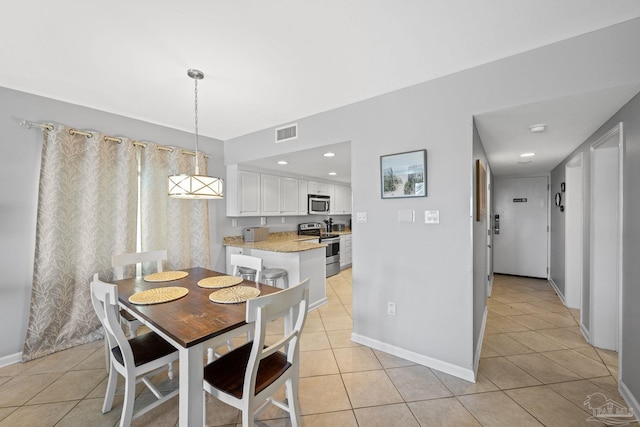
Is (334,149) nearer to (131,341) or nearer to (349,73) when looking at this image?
(349,73)

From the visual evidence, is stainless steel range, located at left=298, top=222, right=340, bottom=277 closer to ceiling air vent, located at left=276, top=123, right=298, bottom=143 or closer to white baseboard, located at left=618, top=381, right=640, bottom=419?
ceiling air vent, located at left=276, top=123, right=298, bottom=143

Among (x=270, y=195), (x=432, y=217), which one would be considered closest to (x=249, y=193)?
(x=270, y=195)

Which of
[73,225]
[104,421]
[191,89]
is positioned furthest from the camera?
[73,225]

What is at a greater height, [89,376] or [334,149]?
[334,149]

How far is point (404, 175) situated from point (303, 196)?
118 inches

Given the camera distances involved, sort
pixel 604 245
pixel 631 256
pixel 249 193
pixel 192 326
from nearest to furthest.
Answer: pixel 192 326
pixel 631 256
pixel 604 245
pixel 249 193

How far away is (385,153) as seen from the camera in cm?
236

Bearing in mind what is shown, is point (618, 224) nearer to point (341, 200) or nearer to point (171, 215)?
point (171, 215)

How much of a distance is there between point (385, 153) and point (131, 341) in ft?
8.15

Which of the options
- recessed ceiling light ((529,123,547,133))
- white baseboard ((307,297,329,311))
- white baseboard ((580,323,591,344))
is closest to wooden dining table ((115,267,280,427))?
white baseboard ((307,297,329,311))

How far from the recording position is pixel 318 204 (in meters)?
5.41

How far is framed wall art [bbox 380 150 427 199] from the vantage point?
2.15m

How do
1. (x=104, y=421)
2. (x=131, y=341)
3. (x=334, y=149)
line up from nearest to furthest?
(x=104, y=421)
(x=131, y=341)
(x=334, y=149)

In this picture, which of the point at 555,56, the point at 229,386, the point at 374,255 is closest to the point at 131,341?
the point at 229,386
